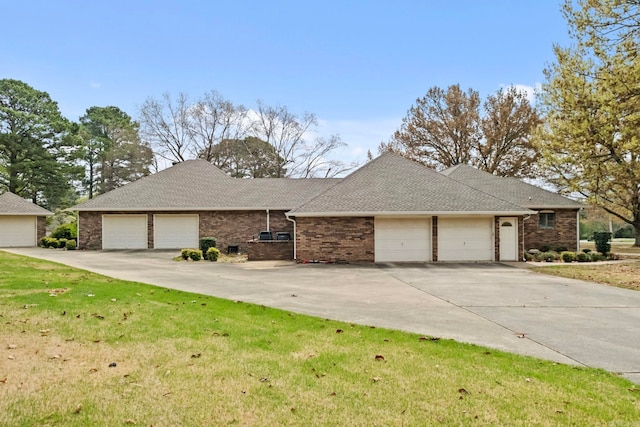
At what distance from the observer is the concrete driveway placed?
19.6 ft

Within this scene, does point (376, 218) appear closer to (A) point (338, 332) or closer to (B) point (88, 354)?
(A) point (338, 332)

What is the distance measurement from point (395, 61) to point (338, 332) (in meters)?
18.4

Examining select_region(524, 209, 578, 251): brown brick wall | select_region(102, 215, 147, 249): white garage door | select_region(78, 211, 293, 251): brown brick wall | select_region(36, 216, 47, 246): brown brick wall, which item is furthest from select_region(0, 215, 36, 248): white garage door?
select_region(524, 209, 578, 251): brown brick wall

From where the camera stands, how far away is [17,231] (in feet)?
89.8

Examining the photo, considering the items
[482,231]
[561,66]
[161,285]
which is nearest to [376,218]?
[482,231]

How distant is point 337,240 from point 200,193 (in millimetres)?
11171

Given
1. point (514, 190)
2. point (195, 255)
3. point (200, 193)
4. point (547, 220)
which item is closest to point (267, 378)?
point (195, 255)

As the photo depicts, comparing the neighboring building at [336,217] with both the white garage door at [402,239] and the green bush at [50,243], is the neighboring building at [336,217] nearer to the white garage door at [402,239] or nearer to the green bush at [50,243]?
the white garage door at [402,239]

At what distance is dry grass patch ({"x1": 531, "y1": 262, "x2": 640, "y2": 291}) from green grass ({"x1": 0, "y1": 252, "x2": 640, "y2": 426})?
960 cm

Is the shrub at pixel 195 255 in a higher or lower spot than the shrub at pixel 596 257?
higher

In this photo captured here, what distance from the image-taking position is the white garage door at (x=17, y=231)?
27.1 metres

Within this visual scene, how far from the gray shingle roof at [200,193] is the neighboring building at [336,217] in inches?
2.5

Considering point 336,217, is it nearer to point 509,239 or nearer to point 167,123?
point 509,239

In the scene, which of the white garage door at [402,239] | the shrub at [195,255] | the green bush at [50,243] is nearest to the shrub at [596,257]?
the white garage door at [402,239]
